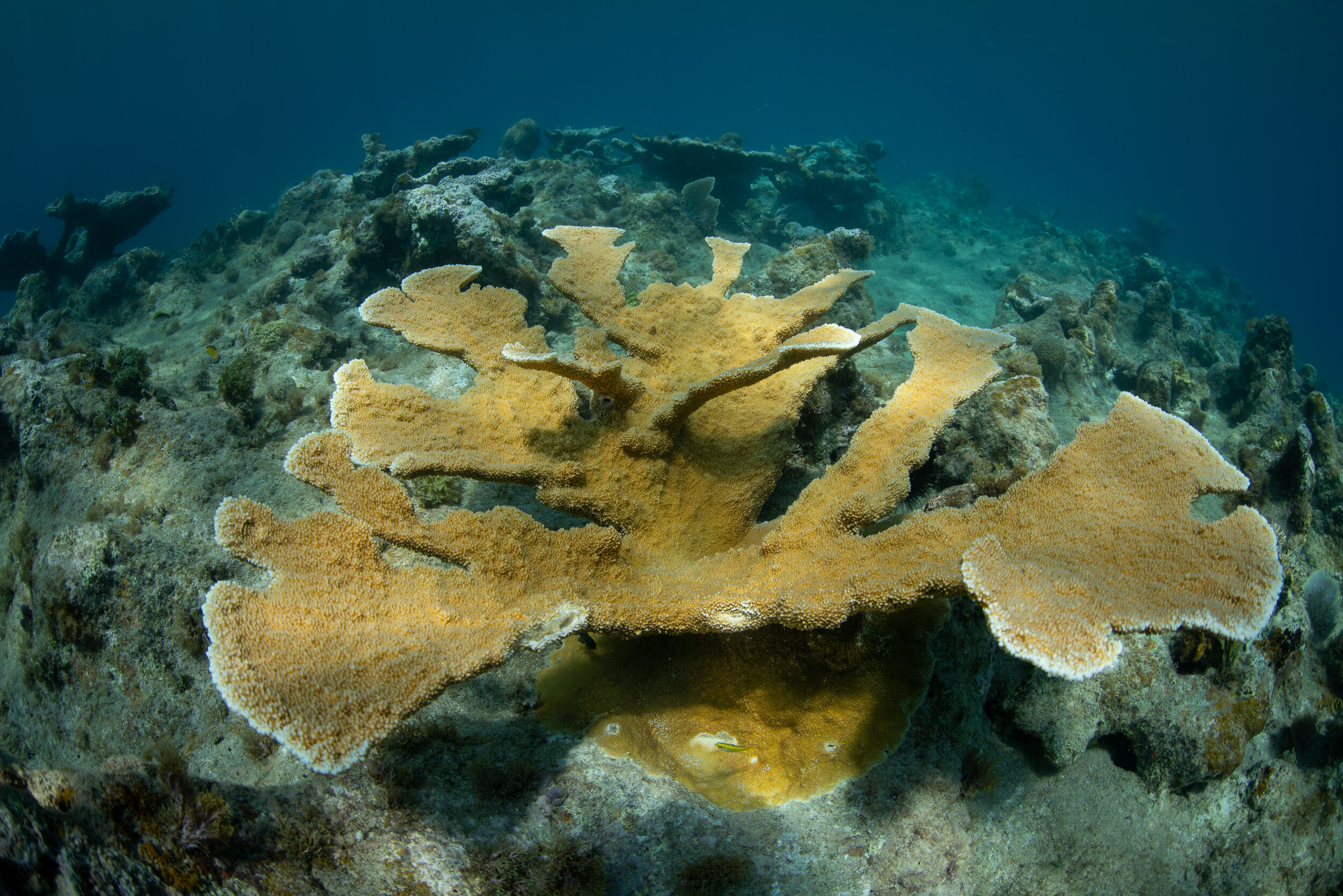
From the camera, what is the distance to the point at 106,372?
5.63 meters

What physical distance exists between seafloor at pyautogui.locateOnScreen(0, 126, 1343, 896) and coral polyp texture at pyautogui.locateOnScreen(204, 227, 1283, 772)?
2.79 ft

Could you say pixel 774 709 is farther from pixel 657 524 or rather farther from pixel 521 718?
pixel 521 718

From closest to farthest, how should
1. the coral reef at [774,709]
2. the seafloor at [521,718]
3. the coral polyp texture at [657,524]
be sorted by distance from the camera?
the coral polyp texture at [657,524] → the seafloor at [521,718] → the coral reef at [774,709]

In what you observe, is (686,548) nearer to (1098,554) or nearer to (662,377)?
(662,377)

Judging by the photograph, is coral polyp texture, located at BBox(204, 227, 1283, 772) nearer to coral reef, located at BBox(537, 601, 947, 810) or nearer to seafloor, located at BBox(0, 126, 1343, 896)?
coral reef, located at BBox(537, 601, 947, 810)

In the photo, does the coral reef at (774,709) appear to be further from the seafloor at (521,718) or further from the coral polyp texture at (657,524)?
the coral polyp texture at (657,524)

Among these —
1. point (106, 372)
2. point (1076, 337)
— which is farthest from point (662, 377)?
point (1076, 337)

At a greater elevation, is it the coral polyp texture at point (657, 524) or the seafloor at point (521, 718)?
the coral polyp texture at point (657, 524)

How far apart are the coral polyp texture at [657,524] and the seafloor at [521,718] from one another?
851 mm

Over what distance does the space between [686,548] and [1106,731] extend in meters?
2.87

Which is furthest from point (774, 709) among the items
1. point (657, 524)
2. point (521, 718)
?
point (521, 718)

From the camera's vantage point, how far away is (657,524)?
312cm

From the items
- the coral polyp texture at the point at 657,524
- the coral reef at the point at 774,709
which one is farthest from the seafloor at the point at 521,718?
the coral polyp texture at the point at 657,524

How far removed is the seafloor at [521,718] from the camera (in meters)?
2.38
